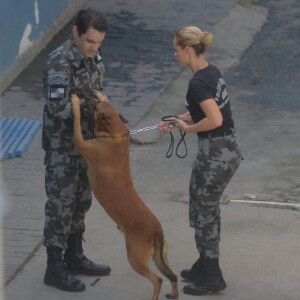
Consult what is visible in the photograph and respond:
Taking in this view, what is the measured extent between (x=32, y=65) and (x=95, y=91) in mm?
5512

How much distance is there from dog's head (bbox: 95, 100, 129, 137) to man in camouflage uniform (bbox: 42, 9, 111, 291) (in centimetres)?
10

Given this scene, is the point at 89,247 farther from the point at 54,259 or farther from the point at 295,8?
the point at 295,8

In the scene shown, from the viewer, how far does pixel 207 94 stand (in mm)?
6020

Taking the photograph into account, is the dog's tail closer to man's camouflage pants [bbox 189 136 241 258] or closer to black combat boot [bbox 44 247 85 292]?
man's camouflage pants [bbox 189 136 241 258]

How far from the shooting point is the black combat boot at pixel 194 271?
6.52 meters

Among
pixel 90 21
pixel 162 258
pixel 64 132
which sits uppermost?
pixel 90 21

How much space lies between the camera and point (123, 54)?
1203 cm

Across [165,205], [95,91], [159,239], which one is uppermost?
[95,91]

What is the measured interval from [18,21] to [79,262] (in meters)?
5.07

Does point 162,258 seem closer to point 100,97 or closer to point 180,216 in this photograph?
point 100,97

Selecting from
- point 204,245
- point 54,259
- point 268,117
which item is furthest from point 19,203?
point 268,117

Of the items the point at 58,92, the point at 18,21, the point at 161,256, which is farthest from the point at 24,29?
the point at 161,256

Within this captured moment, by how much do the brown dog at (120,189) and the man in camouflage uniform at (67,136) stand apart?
0.17 metres

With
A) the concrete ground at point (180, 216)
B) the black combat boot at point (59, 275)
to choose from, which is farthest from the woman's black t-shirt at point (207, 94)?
the black combat boot at point (59, 275)
